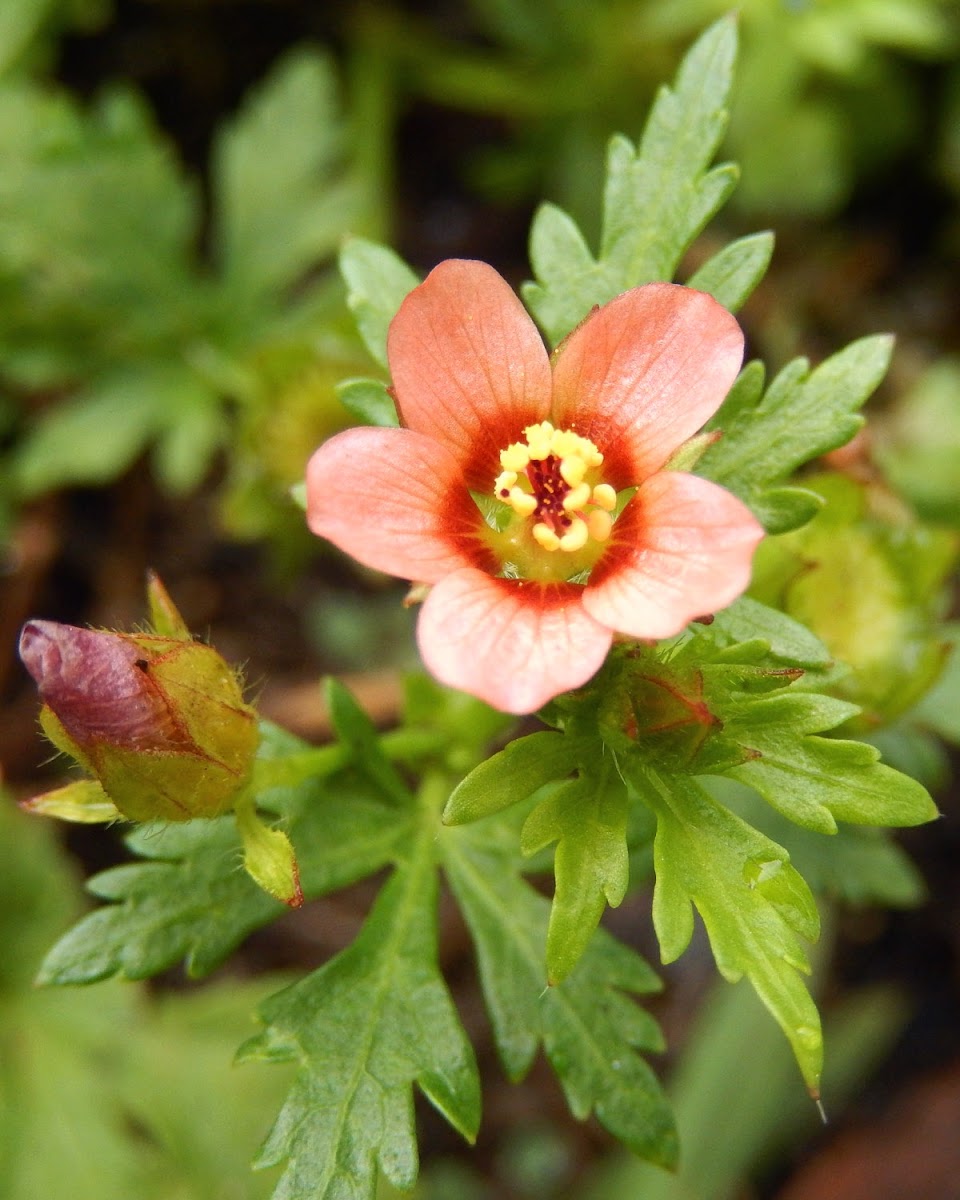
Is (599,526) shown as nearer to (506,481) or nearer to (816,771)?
(506,481)

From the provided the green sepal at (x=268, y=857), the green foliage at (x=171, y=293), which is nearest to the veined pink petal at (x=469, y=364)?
the green sepal at (x=268, y=857)

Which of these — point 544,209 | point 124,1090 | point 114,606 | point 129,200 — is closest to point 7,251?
point 129,200

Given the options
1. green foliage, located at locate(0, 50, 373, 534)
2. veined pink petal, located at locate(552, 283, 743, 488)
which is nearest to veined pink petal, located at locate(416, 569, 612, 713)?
veined pink petal, located at locate(552, 283, 743, 488)

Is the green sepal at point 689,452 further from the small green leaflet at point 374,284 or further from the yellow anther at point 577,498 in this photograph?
the small green leaflet at point 374,284

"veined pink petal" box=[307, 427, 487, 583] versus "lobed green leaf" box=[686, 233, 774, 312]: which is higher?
"lobed green leaf" box=[686, 233, 774, 312]

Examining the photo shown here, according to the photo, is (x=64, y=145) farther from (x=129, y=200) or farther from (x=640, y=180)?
(x=640, y=180)

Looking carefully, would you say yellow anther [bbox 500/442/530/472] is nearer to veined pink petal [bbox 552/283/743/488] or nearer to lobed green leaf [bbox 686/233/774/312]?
veined pink petal [bbox 552/283/743/488]

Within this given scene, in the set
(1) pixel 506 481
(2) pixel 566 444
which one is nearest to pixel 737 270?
(2) pixel 566 444
